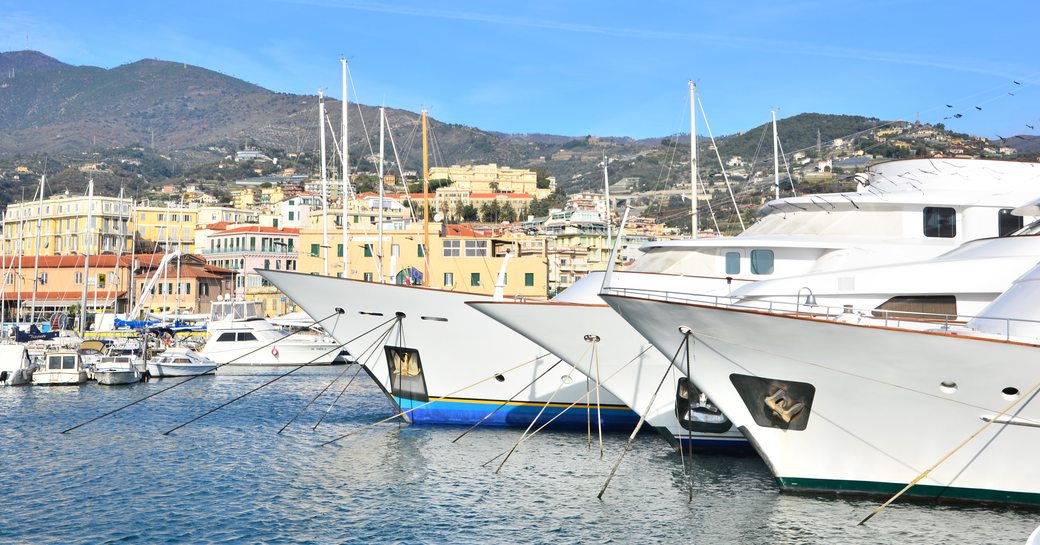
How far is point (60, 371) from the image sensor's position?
40.5 metres

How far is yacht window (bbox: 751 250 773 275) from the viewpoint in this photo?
2302 centimetres

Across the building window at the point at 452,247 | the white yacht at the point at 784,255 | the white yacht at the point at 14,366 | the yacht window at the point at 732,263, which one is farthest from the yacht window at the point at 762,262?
the white yacht at the point at 14,366

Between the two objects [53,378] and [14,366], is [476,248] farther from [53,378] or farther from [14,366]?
[14,366]

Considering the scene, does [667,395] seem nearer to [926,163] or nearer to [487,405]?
[487,405]

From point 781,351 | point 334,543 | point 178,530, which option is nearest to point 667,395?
point 781,351

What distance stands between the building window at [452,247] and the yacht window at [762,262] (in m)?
24.4

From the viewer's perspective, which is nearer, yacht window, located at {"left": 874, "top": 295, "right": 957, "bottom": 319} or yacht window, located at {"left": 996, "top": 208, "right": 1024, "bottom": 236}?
yacht window, located at {"left": 874, "top": 295, "right": 957, "bottom": 319}

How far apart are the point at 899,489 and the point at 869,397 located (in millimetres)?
1768

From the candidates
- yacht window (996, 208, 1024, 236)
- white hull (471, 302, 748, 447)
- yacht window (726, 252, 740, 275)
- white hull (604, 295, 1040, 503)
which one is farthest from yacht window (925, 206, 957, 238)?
white hull (604, 295, 1040, 503)

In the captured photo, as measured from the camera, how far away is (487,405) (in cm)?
2672

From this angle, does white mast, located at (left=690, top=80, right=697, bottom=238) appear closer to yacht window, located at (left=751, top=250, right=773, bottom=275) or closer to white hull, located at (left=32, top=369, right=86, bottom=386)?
yacht window, located at (left=751, top=250, right=773, bottom=275)

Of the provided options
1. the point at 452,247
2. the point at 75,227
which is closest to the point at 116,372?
the point at 452,247

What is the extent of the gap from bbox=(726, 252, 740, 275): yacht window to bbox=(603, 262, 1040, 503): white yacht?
6114 millimetres

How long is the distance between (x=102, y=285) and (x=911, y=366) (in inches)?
3314
